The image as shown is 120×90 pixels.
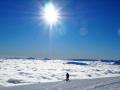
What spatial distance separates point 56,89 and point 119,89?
6.56 metres

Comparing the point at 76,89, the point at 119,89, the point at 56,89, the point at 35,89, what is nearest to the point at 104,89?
the point at 119,89

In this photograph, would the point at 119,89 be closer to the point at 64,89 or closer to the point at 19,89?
the point at 64,89

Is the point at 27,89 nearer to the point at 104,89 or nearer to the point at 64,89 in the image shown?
the point at 64,89

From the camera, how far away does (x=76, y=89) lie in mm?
22750

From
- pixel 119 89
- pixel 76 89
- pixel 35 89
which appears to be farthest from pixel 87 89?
pixel 35 89

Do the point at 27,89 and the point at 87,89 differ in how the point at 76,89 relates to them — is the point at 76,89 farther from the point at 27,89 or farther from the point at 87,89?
the point at 27,89

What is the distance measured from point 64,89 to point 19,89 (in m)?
4.92

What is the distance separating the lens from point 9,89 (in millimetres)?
23391

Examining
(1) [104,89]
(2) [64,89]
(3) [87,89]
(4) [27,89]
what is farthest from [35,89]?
(1) [104,89]

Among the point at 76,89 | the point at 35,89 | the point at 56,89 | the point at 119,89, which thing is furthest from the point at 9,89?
the point at 119,89

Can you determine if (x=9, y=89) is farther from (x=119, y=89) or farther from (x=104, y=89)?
(x=119, y=89)

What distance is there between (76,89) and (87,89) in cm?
118

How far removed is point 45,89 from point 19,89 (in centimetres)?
304

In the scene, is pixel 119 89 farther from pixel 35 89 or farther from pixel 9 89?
pixel 9 89
